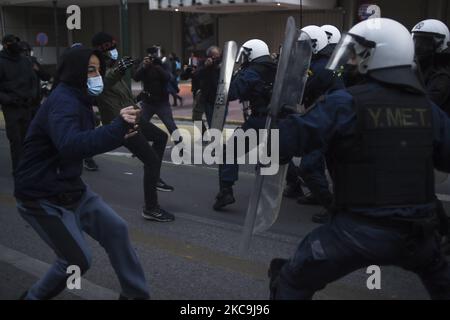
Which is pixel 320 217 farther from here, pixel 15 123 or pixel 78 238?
pixel 15 123

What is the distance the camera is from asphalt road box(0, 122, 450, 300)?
369 cm

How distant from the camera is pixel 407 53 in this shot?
2295mm

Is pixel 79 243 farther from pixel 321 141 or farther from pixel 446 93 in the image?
pixel 446 93

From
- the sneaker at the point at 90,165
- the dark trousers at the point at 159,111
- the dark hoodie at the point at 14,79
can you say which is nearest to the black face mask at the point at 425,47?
the dark trousers at the point at 159,111

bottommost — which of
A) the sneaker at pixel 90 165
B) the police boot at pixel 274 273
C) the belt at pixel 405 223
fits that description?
the sneaker at pixel 90 165

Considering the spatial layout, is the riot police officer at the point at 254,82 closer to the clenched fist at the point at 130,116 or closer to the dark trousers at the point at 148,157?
the dark trousers at the point at 148,157

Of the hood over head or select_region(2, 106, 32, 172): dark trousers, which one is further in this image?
select_region(2, 106, 32, 172): dark trousers

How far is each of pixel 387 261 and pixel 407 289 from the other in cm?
153

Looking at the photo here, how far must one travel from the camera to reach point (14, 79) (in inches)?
262

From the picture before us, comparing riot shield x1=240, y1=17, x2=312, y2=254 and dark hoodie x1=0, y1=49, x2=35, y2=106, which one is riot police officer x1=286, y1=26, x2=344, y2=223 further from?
dark hoodie x1=0, y1=49, x2=35, y2=106

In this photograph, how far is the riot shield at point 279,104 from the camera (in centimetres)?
251

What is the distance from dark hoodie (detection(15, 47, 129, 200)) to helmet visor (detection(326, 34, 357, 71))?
1.13 meters

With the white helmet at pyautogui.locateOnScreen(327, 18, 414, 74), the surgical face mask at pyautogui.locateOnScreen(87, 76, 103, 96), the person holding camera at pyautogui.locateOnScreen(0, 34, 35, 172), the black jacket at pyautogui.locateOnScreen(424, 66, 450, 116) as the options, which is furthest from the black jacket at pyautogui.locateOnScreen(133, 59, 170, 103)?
the white helmet at pyautogui.locateOnScreen(327, 18, 414, 74)

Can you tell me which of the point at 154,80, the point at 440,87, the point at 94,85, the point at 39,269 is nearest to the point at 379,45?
the point at 94,85
